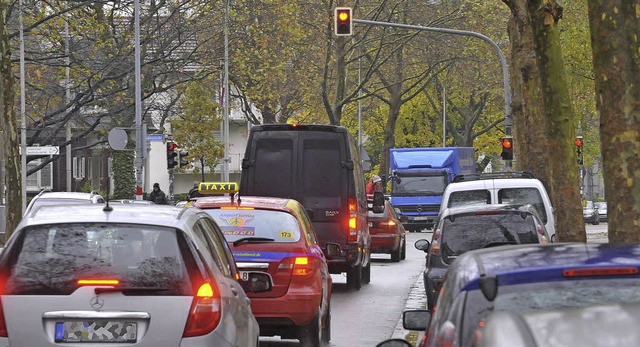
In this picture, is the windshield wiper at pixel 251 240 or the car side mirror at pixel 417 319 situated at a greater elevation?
the windshield wiper at pixel 251 240

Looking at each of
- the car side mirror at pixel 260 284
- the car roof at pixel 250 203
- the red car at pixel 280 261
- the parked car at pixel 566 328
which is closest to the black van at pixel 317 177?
the car roof at pixel 250 203

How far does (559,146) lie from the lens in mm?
19062

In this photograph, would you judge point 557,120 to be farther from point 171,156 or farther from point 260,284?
point 171,156

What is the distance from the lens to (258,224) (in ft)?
45.6

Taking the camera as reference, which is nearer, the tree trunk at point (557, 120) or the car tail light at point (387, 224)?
the tree trunk at point (557, 120)

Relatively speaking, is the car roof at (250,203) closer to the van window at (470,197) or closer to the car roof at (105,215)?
the car roof at (105,215)

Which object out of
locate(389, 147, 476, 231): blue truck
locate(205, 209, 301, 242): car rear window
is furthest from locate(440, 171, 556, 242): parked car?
locate(389, 147, 476, 231): blue truck

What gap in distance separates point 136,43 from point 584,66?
1563 centimetres

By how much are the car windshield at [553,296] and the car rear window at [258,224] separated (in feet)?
27.8

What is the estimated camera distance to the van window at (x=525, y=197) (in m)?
20.3

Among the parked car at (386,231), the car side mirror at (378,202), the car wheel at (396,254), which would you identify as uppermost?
the car side mirror at (378,202)

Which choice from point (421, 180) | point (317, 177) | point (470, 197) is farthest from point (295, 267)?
point (421, 180)

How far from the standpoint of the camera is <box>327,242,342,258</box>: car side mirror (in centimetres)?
2102

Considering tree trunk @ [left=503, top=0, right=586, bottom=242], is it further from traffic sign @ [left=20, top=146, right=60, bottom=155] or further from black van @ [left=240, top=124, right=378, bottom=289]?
traffic sign @ [left=20, top=146, right=60, bottom=155]
